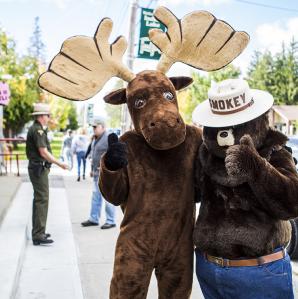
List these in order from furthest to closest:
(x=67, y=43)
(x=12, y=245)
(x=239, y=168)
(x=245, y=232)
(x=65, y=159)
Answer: (x=65, y=159) < (x=12, y=245) < (x=67, y=43) < (x=245, y=232) < (x=239, y=168)

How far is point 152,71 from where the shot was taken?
2680 mm

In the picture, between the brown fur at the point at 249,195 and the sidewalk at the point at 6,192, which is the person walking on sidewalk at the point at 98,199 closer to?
the sidewalk at the point at 6,192

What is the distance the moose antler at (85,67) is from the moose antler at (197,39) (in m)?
0.29

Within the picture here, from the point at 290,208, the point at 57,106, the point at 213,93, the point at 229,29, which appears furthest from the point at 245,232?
the point at 57,106

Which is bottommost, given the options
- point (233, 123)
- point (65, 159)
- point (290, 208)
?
point (65, 159)

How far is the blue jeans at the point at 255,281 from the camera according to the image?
209 centimetres

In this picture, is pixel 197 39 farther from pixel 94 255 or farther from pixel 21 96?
pixel 21 96

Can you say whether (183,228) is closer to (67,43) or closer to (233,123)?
(233,123)

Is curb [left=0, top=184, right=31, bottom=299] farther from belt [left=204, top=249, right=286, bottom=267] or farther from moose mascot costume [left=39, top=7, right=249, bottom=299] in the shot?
belt [left=204, top=249, right=286, bottom=267]

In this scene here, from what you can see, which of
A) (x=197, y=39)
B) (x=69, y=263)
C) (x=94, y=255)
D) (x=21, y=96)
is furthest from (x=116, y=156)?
(x=21, y=96)

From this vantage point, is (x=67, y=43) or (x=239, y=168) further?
(x=67, y=43)

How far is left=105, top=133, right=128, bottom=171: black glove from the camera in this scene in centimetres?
234

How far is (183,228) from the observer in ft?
8.23

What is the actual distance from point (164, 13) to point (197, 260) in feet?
5.12
